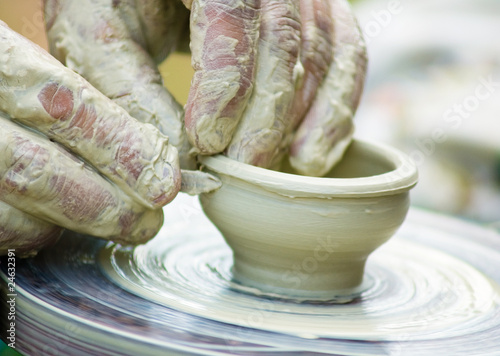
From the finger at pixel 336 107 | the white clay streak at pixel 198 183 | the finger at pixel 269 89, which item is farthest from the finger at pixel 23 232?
the finger at pixel 336 107

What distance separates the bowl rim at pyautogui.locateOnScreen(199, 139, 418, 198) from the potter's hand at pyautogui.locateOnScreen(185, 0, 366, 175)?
5 centimetres

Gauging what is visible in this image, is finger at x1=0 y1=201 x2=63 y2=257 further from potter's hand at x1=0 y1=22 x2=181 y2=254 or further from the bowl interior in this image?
the bowl interior

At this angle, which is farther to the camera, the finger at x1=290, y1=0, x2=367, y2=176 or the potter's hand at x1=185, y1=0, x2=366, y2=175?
the finger at x1=290, y1=0, x2=367, y2=176

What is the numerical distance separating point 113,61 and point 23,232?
0.42 meters

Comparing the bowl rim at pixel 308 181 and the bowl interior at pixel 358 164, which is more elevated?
the bowl rim at pixel 308 181

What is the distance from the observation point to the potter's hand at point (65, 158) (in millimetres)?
1110

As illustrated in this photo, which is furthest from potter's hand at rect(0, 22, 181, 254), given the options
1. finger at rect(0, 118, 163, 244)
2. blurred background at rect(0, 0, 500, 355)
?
blurred background at rect(0, 0, 500, 355)

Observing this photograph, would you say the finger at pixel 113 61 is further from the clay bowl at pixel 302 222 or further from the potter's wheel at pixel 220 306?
the potter's wheel at pixel 220 306

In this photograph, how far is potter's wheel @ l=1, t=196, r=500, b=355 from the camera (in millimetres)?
1033

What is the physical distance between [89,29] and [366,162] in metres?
0.74

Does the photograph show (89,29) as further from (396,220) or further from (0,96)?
(396,220)

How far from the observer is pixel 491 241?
1.75 metres

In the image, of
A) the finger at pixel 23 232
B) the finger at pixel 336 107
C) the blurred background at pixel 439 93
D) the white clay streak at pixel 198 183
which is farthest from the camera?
the blurred background at pixel 439 93

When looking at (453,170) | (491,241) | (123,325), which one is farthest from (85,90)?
(453,170)
